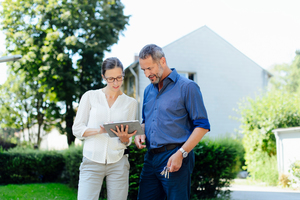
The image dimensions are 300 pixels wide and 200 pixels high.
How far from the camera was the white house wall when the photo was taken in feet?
57.6

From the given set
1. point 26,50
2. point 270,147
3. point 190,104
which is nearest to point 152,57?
point 190,104

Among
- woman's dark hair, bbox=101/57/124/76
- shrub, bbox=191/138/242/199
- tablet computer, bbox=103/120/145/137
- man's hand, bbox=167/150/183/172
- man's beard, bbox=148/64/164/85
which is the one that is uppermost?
woman's dark hair, bbox=101/57/124/76

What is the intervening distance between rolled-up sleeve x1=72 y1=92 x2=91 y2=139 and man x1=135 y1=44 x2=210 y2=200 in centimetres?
62

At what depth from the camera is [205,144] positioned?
22.1 feet

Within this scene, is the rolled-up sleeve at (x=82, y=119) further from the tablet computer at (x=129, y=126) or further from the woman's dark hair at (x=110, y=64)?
the woman's dark hair at (x=110, y=64)

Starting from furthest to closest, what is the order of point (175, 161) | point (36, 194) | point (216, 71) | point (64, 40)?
point (216, 71)
point (64, 40)
point (36, 194)
point (175, 161)

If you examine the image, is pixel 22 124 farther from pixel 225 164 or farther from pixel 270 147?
pixel 225 164

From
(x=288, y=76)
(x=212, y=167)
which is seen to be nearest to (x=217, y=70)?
(x=212, y=167)

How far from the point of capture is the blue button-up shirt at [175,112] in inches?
101

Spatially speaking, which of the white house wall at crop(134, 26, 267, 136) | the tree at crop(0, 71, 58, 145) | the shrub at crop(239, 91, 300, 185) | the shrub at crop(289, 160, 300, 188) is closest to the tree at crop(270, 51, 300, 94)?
the white house wall at crop(134, 26, 267, 136)

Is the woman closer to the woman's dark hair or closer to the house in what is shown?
the woman's dark hair

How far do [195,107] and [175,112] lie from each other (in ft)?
0.67

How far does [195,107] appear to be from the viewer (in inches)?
100

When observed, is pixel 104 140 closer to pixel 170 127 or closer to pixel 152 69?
pixel 170 127
